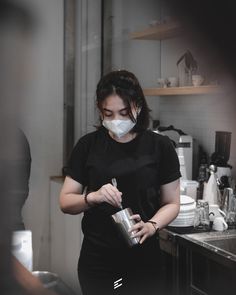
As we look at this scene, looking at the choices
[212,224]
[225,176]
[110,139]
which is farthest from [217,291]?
[212,224]

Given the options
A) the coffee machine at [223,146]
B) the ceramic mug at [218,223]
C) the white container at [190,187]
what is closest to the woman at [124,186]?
the coffee machine at [223,146]

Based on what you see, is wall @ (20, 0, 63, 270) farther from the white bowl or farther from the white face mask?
the white bowl

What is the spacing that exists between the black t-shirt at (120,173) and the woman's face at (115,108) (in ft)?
0.61

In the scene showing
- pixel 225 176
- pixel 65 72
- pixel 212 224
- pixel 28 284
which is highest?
pixel 65 72

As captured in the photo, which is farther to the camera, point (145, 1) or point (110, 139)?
point (110, 139)

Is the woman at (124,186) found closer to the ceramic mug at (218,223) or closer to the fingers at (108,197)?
the fingers at (108,197)

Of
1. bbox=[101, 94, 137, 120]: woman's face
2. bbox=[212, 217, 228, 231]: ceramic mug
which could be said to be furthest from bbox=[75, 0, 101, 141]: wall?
bbox=[212, 217, 228, 231]: ceramic mug

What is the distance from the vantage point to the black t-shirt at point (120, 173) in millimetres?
987

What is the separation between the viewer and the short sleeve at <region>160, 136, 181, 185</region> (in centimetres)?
104

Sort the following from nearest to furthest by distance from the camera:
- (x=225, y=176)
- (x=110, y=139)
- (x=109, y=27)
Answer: (x=109, y=27) < (x=110, y=139) < (x=225, y=176)

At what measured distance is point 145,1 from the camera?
0.62ft

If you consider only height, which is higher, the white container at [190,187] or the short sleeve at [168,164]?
the short sleeve at [168,164]

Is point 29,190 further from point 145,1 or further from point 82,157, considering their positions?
point 82,157

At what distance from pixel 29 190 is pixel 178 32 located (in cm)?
10
